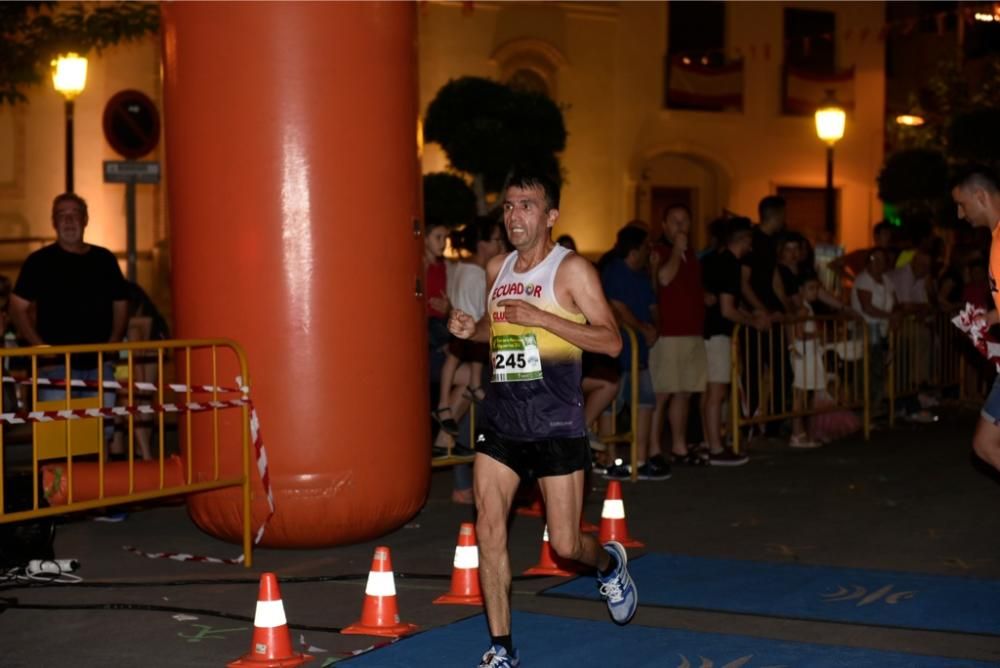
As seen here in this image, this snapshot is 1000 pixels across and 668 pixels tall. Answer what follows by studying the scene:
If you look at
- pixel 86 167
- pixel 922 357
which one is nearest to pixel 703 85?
pixel 86 167

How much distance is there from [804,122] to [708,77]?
2620mm

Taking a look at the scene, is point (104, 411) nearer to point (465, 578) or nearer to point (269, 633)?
point (465, 578)

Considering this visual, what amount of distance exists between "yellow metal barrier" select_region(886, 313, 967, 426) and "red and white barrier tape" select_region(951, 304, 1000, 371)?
21.4 feet

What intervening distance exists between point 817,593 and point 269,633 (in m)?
2.89

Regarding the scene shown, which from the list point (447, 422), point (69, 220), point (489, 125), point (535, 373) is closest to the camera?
point (535, 373)

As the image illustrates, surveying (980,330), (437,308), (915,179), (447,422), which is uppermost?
(915,179)

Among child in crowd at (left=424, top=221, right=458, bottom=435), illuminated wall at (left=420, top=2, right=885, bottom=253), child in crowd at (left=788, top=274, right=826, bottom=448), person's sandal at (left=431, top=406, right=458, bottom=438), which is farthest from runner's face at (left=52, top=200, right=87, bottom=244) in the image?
illuminated wall at (left=420, top=2, right=885, bottom=253)

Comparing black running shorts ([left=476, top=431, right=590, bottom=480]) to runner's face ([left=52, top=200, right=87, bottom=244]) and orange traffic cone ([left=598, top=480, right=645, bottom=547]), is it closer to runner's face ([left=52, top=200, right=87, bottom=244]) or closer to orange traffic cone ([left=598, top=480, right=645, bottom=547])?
orange traffic cone ([left=598, top=480, right=645, bottom=547])

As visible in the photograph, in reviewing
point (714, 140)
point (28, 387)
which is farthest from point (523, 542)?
point (714, 140)

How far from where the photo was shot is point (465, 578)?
7.56m

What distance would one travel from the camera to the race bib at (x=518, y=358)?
6.45 m

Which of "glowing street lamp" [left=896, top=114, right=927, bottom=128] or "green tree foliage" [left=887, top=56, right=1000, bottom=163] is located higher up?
"green tree foliage" [left=887, top=56, right=1000, bottom=163]

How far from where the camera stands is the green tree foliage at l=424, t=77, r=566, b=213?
2212 cm

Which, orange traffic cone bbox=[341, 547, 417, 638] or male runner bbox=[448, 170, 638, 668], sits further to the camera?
orange traffic cone bbox=[341, 547, 417, 638]
